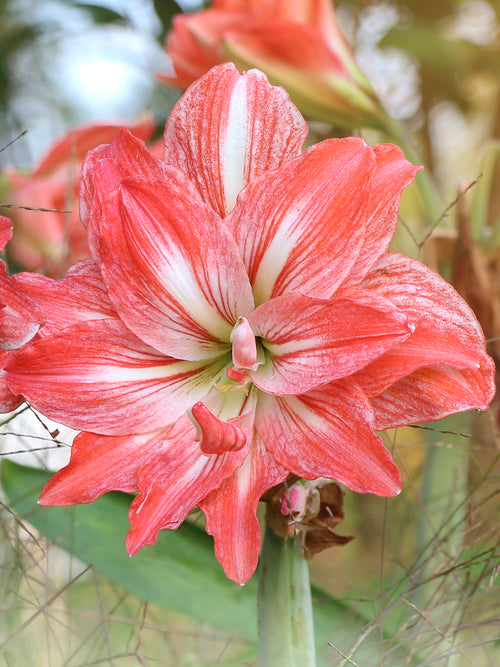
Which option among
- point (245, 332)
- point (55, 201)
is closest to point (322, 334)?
point (245, 332)

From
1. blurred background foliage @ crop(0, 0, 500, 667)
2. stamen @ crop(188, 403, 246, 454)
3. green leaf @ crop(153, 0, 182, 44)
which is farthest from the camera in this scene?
green leaf @ crop(153, 0, 182, 44)

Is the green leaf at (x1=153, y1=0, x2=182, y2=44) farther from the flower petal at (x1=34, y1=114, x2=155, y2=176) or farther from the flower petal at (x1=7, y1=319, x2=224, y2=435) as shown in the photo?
the flower petal at (x1=7, y1=319, x2=224, y2=435)

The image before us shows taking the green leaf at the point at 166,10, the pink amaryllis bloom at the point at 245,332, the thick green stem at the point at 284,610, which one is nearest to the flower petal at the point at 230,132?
the pink amaryllis bloom at the point at 245,332

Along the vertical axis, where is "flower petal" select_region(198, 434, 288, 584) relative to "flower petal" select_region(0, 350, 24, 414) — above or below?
below

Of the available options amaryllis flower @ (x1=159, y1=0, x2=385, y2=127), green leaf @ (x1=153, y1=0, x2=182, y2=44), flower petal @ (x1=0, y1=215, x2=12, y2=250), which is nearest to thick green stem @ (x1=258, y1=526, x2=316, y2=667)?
flower petal @ (x1=0, y1=215, x2=12, y2=250)

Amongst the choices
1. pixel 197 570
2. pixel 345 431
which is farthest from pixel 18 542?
pixel 345 431

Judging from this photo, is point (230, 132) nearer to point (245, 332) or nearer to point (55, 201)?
point (245, 332)

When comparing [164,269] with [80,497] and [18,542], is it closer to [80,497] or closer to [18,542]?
[80,497]
